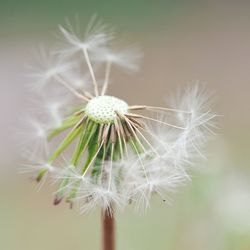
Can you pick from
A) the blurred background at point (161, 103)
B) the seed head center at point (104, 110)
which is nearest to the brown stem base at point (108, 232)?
the seed head center at point (104, 110)

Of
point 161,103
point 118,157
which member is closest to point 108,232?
point 118,157

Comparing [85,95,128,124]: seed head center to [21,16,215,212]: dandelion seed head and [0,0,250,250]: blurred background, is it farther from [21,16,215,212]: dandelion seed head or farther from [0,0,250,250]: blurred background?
[0,0,250,250]: blurred background

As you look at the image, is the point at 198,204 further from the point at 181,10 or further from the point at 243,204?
the point at 181,10

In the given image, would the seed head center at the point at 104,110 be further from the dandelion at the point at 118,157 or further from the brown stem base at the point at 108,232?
the brown stem base at the point at 108,232

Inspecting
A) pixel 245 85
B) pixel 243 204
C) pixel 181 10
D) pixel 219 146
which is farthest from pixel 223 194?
pixel 181 10

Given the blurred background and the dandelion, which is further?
the blurred background

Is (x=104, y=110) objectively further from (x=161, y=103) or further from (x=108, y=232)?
(x=161, y=103)

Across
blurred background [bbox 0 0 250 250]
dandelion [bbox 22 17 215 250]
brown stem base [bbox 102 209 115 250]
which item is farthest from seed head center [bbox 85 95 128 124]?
blurred background [bbox 0 0 250 250]

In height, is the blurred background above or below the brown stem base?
above
